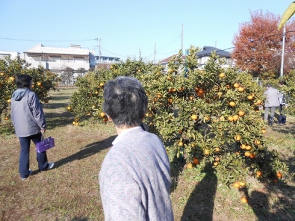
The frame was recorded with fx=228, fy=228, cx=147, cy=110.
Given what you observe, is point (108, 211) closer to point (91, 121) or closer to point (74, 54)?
point (91, 121)

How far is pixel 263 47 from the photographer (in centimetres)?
1891

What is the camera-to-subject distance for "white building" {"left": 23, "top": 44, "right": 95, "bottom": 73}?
126 feet

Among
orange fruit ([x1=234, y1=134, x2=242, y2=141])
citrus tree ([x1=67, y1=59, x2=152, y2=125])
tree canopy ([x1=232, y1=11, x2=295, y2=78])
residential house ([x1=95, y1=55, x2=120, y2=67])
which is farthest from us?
residential house ([x1=95, y1=55, x2=120, y2=67])

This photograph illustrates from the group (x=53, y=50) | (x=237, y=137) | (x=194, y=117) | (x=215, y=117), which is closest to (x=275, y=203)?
(x=237, y=137)

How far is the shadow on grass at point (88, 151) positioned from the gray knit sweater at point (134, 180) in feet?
12.5

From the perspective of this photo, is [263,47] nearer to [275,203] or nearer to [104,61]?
[275,203]

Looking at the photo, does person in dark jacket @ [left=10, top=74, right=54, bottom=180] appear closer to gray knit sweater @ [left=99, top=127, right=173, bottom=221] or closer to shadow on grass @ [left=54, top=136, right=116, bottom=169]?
shadow on grass @ [left=54, top=136, right=116, bottom=169]

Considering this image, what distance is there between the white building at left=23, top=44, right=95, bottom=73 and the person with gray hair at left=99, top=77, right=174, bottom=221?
3943cm

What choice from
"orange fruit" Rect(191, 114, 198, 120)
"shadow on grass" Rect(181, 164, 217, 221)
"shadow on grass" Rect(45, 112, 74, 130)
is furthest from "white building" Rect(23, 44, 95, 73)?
"orange fruit" Rect(191, 114, 198, 120)

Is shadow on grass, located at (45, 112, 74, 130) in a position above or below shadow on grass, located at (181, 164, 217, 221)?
above

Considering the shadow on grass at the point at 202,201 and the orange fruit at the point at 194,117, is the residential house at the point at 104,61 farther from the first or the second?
the orange fruit at the point at 194,117

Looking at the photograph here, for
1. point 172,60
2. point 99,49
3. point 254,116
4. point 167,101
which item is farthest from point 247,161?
point 99,49

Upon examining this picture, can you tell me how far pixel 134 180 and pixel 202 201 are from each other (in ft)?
8.39

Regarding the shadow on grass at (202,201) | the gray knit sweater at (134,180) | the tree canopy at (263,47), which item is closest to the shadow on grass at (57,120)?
the shadow on grass at (202,201)
